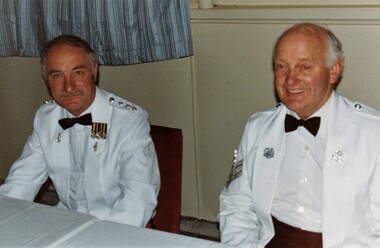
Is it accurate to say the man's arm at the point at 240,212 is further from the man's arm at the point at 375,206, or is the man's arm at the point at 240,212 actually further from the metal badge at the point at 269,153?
the man's arm at the point at 375,206

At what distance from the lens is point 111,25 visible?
3.97 m

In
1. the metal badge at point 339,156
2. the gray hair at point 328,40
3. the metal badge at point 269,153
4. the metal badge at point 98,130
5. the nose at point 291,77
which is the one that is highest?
the gray hair at point 328,40

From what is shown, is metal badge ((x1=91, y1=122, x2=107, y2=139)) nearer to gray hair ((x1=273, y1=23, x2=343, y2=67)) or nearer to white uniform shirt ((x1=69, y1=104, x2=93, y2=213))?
white uniform shirt ((x1=69, y1=104, x2=93, y2=213))

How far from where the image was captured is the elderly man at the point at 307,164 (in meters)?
2.51

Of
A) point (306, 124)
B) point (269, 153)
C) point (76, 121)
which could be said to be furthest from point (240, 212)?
point (76, 121)

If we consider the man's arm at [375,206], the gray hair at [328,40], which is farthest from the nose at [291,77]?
the man's arm at [375,206]

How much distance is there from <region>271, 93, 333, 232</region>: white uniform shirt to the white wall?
2.96 feet

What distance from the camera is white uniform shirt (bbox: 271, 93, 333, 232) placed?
2.63m

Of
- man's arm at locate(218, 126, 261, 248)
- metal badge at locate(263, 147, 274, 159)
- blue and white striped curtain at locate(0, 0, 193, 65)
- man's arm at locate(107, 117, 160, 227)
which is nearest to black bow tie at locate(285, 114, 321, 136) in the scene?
metal badge at locate(263, 147, 274, 159)

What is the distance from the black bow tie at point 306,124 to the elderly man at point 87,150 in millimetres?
632

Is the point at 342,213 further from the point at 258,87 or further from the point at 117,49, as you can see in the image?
the point at 117,49

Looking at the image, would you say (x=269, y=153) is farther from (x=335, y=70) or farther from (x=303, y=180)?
(x=335, y=70)

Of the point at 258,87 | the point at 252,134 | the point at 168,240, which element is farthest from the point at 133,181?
the point at 258,87

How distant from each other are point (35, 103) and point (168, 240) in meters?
2.92
